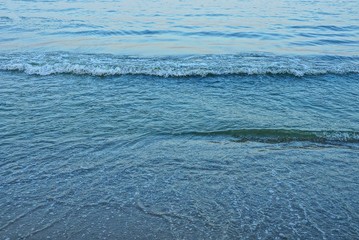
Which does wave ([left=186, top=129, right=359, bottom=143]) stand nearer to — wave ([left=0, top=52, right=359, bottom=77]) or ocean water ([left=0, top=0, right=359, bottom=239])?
ocean water ([left=0, top=0, right=359, bottom=239])

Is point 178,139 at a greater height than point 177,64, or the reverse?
point 178,139

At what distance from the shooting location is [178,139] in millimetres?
7422

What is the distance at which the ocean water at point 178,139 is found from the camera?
4949mm

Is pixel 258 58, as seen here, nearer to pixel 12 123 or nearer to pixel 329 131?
pixel 329 131

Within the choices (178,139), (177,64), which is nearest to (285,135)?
(178,139)

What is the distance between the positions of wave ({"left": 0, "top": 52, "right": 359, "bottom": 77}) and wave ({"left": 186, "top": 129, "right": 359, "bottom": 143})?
4522mm

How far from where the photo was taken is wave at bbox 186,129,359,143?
752cm

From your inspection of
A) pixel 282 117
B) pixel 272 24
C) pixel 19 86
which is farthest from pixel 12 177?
pixel 272 24

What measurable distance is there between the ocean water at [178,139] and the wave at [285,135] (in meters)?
0.04

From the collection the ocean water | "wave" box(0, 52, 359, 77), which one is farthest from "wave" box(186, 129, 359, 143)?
"wave" box(0, 52, 359, 77)

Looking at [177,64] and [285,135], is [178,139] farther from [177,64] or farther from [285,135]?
[177,64]

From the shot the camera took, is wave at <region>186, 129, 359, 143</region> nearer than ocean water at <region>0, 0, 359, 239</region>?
No

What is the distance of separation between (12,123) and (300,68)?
9.67 m

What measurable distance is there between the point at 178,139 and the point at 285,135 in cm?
240
